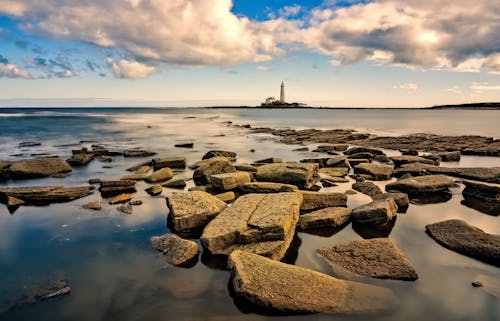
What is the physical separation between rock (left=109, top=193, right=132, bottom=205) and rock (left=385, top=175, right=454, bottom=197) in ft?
28.6

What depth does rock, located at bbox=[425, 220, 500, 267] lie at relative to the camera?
22.3ft

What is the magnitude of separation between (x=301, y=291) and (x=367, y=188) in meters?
7.42

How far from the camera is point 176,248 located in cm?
706

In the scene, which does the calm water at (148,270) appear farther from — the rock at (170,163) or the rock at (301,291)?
the rock at (170,163)

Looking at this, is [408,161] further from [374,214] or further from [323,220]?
[323,220]

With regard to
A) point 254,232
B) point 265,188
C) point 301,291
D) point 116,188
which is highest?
point 254,232

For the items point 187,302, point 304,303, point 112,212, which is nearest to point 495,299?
point 304,303

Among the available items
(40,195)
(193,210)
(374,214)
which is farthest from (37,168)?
(374,214)

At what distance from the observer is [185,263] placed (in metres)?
6.66

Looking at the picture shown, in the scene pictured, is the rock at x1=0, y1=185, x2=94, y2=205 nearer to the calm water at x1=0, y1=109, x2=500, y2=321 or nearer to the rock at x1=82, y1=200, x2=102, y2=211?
the calm water at x1=0, y1=109, x2=500, y2=321

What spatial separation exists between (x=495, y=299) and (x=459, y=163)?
51.2 ft

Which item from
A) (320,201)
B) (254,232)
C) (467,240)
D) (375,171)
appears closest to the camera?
(254,232)

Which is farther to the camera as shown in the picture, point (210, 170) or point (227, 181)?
point (210, 170)

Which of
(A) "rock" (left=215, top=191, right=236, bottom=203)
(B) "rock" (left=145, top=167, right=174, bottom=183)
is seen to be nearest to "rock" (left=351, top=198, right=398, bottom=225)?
(A) "rock" (left=215, top=191, right=236, bottom=203)
